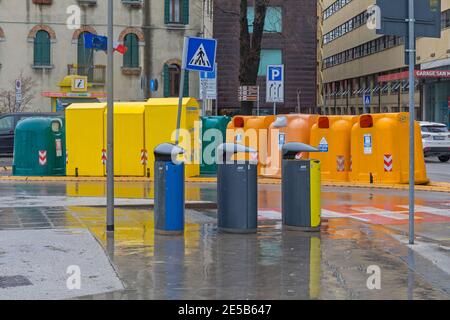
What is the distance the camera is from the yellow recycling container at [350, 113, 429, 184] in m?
19.6

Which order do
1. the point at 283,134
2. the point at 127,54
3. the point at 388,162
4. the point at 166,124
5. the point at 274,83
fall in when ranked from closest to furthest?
the point at 388,162 → the point at 166,124 → the point at 283,134 → the point at 274,83 → the point at 127,54

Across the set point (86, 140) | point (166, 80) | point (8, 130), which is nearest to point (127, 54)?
point (166, 80)

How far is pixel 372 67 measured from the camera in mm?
77812

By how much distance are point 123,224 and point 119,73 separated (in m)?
35.2

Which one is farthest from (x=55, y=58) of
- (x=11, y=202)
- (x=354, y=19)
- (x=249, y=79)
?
(x=354, y=19)

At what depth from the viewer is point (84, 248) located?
31.2ft

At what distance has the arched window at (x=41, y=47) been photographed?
1791 inches

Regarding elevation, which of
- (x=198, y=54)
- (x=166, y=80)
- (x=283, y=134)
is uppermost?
(x=166, y=80)

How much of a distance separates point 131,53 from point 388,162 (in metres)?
28.7

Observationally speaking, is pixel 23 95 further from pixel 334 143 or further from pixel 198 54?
pixel 198 54

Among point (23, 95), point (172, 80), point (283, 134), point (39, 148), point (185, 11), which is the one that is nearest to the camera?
point (39, 148)

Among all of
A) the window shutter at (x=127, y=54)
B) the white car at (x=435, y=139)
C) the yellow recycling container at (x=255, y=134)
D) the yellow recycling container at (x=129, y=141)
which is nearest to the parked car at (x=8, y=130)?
the yellow recycling container at (x=129, y=141)

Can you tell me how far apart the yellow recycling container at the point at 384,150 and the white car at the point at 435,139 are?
12.2m

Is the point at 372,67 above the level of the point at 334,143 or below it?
above
